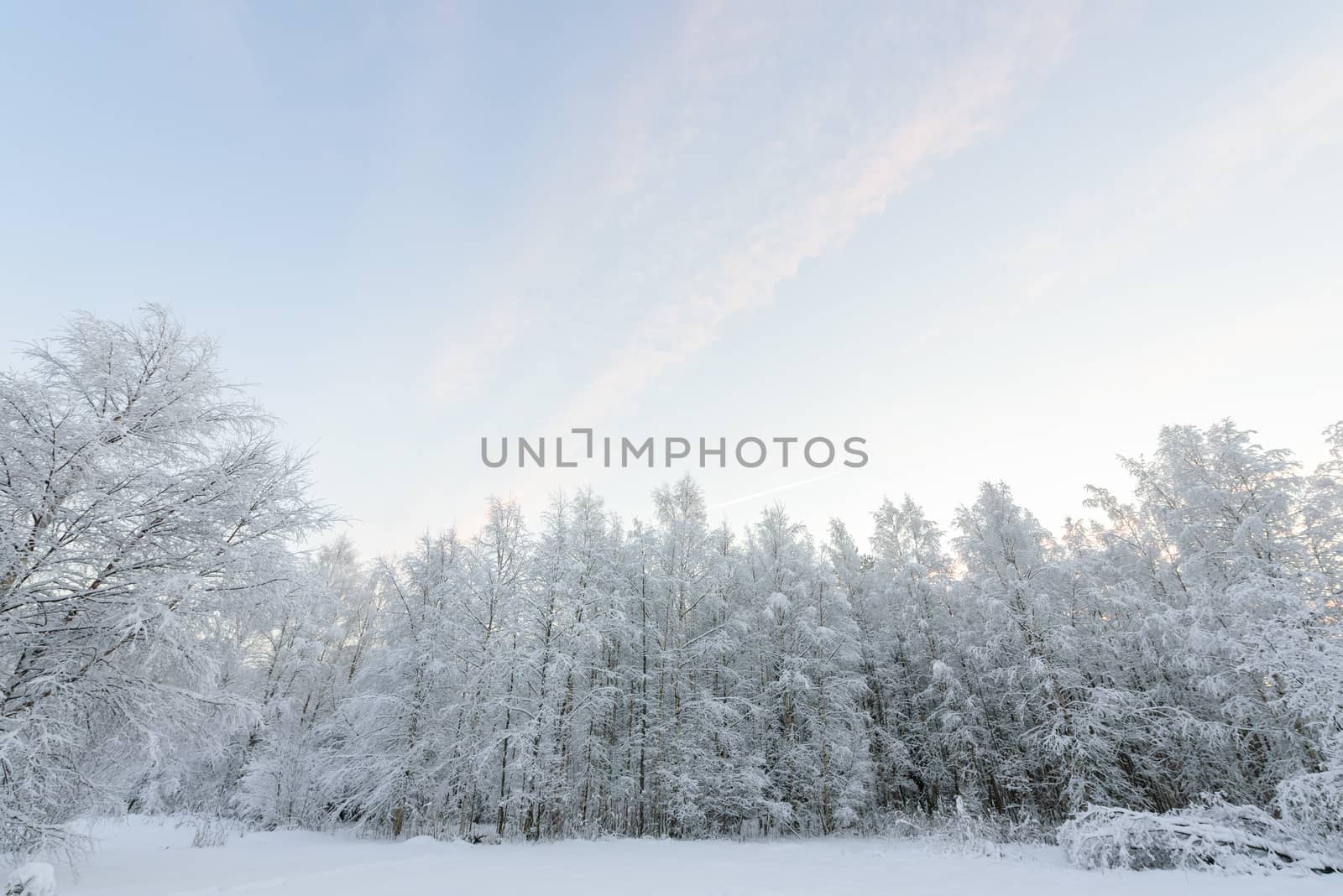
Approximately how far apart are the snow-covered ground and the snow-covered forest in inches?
67.7

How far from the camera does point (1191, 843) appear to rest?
873cm

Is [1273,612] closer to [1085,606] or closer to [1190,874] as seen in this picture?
[1085,606]

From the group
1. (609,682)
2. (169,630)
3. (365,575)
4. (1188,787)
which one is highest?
(365,575)

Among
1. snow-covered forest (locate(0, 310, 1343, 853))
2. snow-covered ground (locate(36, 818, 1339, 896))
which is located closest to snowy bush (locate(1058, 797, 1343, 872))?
snow-covered ground (locate(36, 818, 1339, 896))

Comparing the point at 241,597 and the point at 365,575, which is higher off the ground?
the point at 365,575

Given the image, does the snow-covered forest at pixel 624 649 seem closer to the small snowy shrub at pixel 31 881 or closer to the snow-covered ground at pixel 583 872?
the small snowy shrub at pixel 31 881

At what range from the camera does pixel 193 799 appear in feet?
64.3

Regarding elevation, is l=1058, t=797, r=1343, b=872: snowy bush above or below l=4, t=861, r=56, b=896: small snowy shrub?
below

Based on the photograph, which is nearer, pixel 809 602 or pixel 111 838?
pixel 111 838

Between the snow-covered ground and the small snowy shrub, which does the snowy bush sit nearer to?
the snow-covered ground

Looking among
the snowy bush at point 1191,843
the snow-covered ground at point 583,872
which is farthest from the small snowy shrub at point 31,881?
the snowy bush at point 1191,843

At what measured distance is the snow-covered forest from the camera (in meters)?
7.89

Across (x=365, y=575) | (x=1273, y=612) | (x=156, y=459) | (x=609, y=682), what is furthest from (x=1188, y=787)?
(x=365, y=575)

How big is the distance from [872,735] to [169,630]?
19781 millimetres
